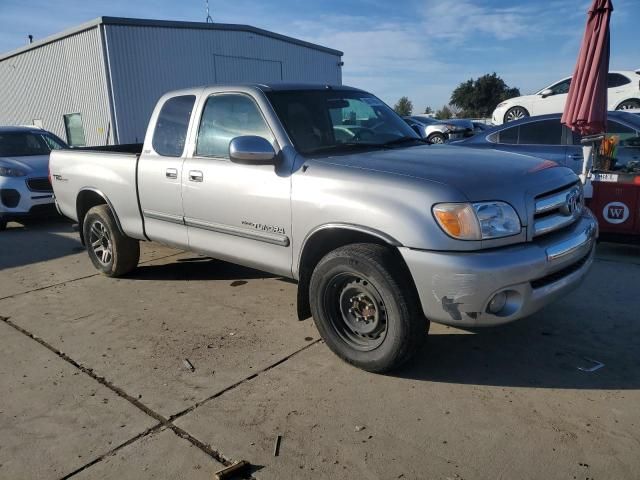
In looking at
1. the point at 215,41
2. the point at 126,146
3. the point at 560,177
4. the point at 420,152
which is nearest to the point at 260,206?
the point at 420,152

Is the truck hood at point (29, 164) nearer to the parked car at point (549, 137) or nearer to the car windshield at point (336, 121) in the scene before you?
the car windshield at point (336, 121)

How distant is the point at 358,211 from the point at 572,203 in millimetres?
1478

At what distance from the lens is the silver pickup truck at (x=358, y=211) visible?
2889 mm

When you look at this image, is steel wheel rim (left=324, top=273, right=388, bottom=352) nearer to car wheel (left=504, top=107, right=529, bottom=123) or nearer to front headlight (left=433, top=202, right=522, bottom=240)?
front headlight (left=433, top=202, right=522, bottom=240)

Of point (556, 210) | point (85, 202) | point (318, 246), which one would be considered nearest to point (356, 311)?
point (318, 246)

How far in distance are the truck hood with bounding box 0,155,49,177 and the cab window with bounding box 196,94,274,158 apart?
5669mm

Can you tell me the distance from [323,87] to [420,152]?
1203mm

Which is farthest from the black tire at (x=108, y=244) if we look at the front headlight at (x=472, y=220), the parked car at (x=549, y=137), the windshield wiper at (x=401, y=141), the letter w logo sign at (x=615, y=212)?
the letter w logo sign at (x=615, y=212)

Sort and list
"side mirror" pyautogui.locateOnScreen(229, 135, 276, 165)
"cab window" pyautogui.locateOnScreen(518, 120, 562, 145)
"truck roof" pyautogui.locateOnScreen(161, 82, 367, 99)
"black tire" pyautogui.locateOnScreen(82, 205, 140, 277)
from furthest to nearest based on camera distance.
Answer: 1. "cab window" pyautogui.locateOnScreen(518, 120, 562, 145)
2. "black tire" pyautogui.locateOnScreen(82, 205, 140, 277)
3. "truck roof" pyautogui.locateOnScreen(161, 82, 367, 99)
4. "side mirror" pyautogui.locateOnScreen(229, 135, 276, 165)

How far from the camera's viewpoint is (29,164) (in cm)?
878

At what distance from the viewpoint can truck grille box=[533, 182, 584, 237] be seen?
310 centimetres

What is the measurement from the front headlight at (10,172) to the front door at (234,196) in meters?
5.63

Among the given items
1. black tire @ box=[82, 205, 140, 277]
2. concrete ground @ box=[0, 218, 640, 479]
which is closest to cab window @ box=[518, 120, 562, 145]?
concrete ground @ box=[0, 218, 640, 479]

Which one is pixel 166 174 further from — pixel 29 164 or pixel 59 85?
pixel 59 85
